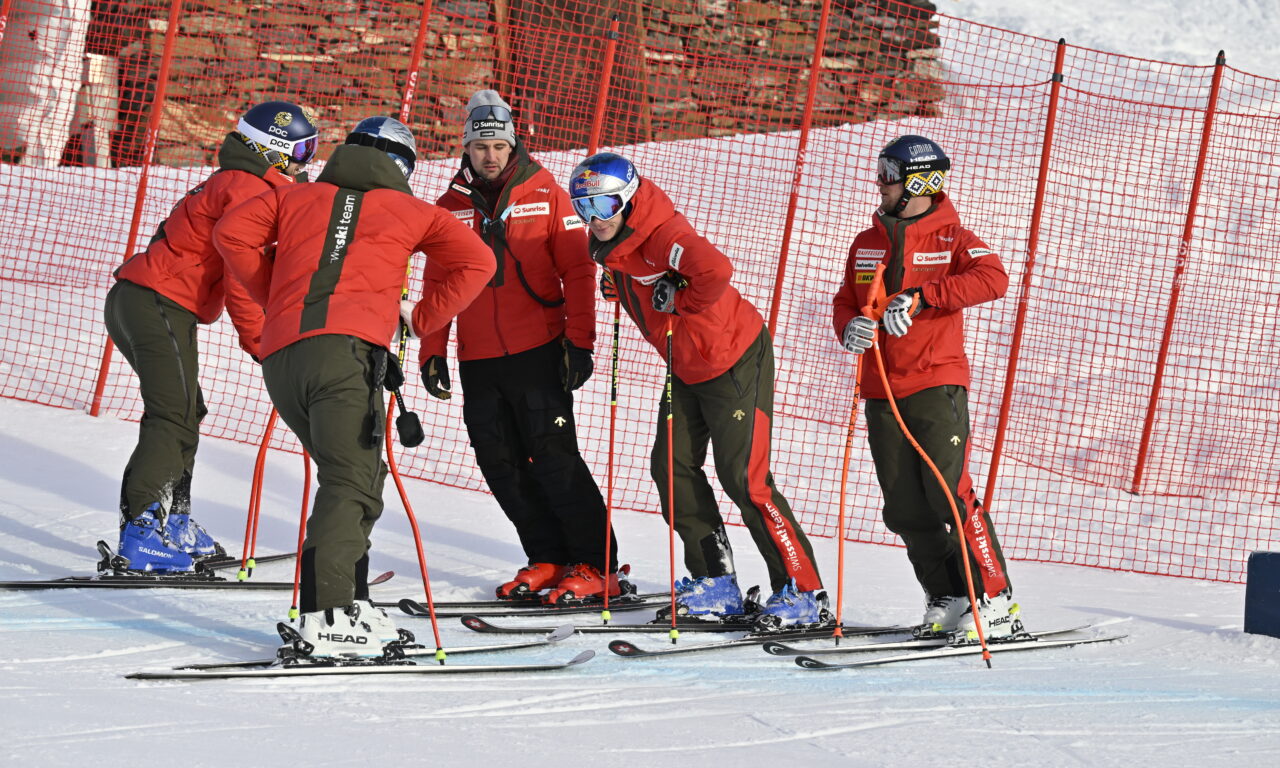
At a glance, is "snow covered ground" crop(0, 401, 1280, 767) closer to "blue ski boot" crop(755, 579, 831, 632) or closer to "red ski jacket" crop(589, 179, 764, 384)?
"blue ski boot" crop(755, 579, 831, 632)

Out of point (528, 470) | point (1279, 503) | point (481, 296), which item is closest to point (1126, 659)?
point (528, 470)

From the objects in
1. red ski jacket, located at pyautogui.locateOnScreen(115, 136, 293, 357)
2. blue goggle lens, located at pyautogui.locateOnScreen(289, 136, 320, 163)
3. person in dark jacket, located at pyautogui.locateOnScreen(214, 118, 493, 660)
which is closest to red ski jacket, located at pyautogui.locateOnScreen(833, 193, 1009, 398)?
person in dark jacket, located at pyautogui.locateOnScreen(214, 118, 493, 660)

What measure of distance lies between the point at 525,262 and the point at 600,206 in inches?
28.5

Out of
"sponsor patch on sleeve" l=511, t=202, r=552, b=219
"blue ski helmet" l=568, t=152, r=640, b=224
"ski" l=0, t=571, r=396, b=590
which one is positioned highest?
"blue ski helmet" l=568, t=152, r=640, b=224

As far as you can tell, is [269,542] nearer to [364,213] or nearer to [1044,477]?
[364,213]

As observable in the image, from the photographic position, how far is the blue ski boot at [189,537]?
20.6ft

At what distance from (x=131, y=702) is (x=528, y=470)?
257cm

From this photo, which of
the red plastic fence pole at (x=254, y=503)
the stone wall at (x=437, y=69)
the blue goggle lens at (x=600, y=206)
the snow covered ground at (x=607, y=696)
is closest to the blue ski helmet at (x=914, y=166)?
the blue goggle lens at (x=600, y=206)

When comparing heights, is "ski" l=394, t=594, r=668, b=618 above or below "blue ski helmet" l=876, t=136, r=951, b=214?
below

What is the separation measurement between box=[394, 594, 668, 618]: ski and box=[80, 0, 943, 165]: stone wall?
6073mm

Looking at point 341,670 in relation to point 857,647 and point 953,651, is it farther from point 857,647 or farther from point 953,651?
point 953,651

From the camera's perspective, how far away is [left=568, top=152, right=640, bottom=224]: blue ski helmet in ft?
17.9

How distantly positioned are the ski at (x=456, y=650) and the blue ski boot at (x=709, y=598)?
59 cm

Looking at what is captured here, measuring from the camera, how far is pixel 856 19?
16.1 meters
